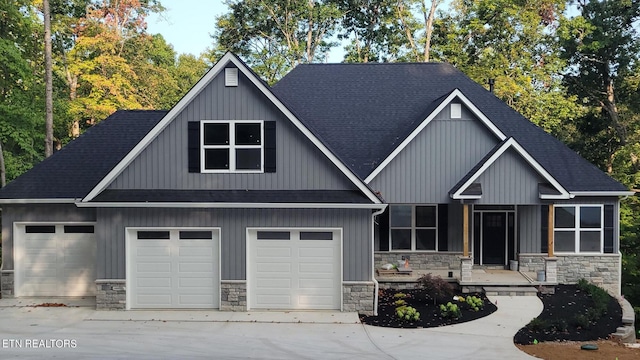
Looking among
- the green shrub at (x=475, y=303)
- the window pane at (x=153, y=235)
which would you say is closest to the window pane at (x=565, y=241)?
the green shrub at (x=475, y=303)

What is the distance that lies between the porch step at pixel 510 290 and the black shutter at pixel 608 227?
3.83 metres

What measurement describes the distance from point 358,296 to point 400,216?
16.2 ft

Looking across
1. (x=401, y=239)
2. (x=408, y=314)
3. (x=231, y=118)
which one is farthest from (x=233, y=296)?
(x=401, y=239)

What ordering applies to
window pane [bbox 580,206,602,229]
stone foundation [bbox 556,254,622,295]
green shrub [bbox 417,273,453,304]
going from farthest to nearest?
window pane [bbox 580,206,602,229] → stone foundation [bbox 556,254,622,295] → green shrub [bbox 417,273,453,304]

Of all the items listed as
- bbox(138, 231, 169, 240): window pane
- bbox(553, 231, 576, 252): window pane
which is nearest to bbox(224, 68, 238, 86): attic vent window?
bbox(138, 231, 169, 240): window pane

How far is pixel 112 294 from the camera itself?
42.5ft

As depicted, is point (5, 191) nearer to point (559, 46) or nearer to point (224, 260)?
point (224, 260)

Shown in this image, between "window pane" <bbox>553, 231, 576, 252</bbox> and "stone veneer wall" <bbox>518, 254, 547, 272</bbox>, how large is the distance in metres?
0.64

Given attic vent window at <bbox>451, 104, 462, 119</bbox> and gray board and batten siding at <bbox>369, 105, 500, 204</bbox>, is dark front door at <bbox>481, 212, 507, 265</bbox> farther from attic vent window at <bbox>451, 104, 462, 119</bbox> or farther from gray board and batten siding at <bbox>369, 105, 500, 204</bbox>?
attic vent window at <bbox>451, 104, 462, 119</bbox>

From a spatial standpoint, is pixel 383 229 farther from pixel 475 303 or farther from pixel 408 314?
pixel 408 314

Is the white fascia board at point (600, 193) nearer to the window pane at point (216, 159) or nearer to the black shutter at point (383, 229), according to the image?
the black shutter at point (383, 229)

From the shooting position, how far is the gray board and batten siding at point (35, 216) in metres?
14.3

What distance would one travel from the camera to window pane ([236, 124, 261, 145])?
1320cm

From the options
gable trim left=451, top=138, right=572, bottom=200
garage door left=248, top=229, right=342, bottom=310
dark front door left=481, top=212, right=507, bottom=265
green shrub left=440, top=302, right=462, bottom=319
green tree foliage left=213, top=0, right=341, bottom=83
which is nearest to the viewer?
green shrub left=440, top=302, right=462, bottom=319
